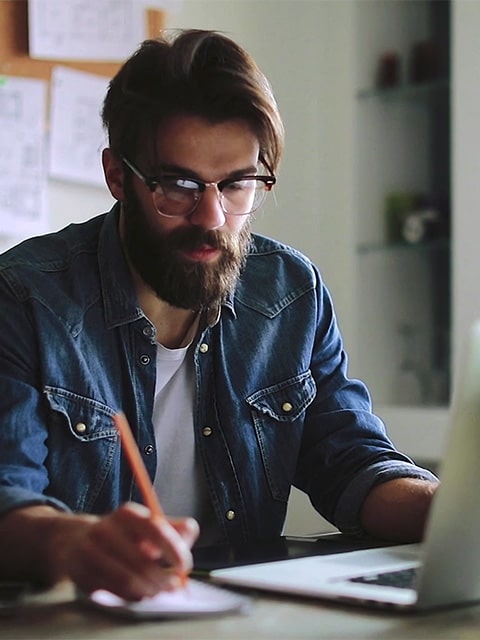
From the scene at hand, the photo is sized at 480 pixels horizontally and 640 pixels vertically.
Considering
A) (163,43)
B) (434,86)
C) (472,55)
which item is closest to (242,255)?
(163,43)

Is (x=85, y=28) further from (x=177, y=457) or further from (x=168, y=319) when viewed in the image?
(x=177, y=457)

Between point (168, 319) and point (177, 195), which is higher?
point (177, 195)

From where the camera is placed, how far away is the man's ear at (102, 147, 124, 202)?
1.69 m

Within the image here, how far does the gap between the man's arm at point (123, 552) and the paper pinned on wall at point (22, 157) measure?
1.52 metres

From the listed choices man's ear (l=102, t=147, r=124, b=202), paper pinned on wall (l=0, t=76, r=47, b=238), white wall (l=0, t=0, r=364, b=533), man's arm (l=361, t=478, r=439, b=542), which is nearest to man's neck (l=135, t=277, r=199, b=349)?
man's ear (l=102, t=147, r=124, b=202)

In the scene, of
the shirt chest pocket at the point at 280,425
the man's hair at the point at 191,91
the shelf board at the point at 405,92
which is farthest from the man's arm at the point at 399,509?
the shelf board at the point at 405,92

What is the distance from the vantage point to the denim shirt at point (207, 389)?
1484 millimetres

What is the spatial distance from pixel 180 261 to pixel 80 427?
272mm

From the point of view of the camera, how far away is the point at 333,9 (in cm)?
308

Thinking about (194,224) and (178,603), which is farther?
(194,224)

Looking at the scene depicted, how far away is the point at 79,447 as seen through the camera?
151 centimetres

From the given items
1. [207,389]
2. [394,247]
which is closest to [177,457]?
[207,389]

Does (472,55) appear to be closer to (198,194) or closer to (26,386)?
(198,194)

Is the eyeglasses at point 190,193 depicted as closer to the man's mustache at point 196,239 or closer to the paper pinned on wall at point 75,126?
the man's mustache at point 196,239
